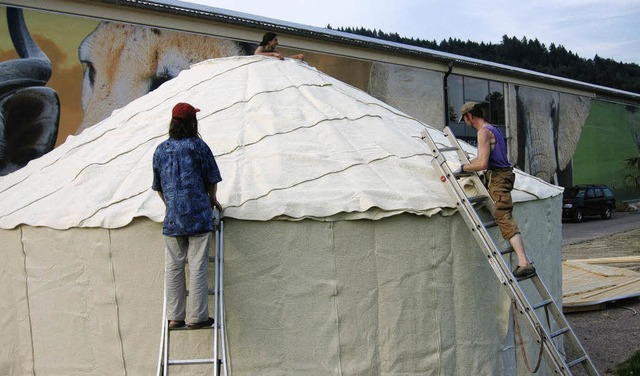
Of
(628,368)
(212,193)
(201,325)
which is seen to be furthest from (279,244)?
(628,368)

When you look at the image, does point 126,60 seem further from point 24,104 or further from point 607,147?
point 607,147

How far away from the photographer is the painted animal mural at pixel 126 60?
10188 millimetres

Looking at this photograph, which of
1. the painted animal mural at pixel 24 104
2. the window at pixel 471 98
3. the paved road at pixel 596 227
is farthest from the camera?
the window at pixel 471 98

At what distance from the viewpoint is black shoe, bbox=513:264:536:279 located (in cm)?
386

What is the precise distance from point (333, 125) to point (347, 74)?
9746 millimetres

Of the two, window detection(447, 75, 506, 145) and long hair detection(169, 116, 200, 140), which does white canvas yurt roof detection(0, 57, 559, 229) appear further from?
window detection(447, 75, 506, 145)

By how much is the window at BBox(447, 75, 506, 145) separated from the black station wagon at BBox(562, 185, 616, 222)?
8.43ft

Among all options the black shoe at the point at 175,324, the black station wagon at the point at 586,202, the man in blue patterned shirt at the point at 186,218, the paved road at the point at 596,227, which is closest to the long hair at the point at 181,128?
the man in blue patterned shirt at the point at 186,218

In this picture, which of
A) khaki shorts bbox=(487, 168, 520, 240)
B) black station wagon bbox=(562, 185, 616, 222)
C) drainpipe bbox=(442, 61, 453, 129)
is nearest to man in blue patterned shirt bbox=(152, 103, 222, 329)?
khaki shorts bbox=(487, 168, 520, 240)

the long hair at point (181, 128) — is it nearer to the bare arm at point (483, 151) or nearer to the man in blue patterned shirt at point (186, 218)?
the man in blue patterned shirt at point (186, 218)

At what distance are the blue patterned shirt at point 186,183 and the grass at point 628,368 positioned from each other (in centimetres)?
344

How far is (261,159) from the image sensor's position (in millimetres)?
4289

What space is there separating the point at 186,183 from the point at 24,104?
6.79 m

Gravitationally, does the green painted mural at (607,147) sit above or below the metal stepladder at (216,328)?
above
